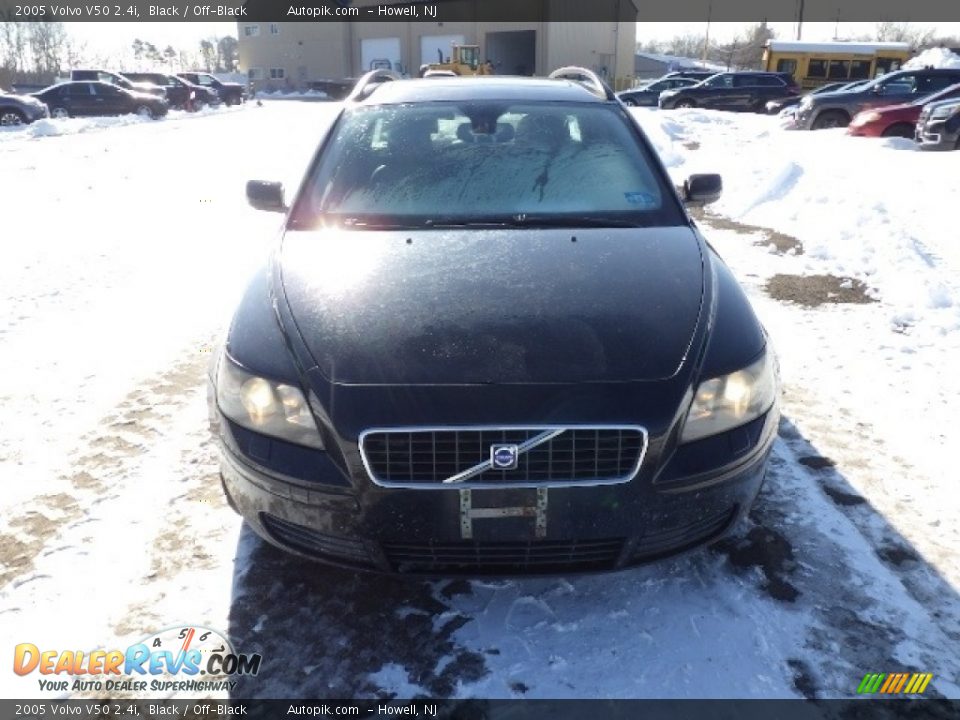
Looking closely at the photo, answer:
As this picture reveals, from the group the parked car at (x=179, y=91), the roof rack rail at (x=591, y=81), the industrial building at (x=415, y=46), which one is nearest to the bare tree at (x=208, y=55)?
the industrial building at (x=415, y=46)

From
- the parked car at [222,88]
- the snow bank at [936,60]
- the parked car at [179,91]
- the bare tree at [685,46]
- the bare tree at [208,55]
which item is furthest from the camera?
the bare tree at [685,46]

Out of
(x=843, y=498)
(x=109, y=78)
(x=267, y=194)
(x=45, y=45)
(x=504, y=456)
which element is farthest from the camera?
(x=45, y=45)

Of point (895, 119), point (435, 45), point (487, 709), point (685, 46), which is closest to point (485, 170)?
point (487, 709)

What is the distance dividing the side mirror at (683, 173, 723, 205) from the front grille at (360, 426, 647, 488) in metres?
2.14

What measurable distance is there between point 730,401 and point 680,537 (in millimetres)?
453

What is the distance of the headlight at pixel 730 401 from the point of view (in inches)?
86.0

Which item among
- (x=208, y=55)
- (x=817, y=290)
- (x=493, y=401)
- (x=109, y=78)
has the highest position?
(x=208, y=55)

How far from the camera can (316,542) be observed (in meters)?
2.24

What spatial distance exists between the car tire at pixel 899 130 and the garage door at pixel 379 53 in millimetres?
45864

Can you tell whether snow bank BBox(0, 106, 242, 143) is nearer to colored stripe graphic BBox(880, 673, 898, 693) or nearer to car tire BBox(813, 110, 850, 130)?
car tire BBox(813, 110, 850, 130)

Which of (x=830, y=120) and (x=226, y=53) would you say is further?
(x=226, y=53)

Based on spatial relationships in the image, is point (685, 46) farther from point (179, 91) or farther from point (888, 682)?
point (888, 682)

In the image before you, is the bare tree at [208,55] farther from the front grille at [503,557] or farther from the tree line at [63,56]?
the front grille at [503,557]

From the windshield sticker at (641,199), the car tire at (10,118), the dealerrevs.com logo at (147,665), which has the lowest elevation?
the dealerrevs.com logo at (147,665)
